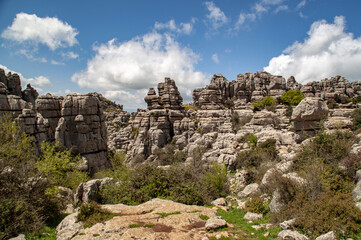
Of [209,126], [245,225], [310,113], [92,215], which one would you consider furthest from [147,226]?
[209,126]

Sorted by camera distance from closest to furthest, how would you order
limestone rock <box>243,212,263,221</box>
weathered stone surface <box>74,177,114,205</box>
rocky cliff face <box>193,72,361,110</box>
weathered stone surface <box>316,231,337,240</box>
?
weathered stone surface <box>316,231,337,240</box> < limestone rock <box>243,212,263,221</box> < weathered stone surface <box>74,177,114,205</box> < rocky cliff face <box>193,72,361,110</box>

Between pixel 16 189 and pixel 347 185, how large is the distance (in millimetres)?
16186

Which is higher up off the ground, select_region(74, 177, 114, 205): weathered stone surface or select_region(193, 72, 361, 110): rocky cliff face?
select_region(193, 72, 361, 110): rocky cliff face

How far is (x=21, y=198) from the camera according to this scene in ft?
32.3

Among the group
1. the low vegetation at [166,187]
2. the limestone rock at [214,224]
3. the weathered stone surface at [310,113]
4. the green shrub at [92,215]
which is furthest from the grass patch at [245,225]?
the weathered stone surface at [310,113]

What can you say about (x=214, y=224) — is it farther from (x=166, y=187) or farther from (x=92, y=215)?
(x=166, y=187)

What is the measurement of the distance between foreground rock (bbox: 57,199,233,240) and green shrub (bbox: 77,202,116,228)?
0.36 meters

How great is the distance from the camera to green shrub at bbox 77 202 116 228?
370 inches

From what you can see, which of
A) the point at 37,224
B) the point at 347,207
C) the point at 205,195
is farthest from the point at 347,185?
the point at 37,224

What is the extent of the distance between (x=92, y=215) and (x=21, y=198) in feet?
11.4

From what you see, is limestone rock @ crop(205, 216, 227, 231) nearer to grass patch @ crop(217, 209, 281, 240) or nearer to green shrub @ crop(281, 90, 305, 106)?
grass patch @ crop(217, 209, 281, 240)

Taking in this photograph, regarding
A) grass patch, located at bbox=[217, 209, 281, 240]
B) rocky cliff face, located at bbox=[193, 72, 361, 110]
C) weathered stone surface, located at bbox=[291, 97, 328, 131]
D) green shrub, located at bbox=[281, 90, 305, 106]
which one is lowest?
grass patch, located at bbox=[217, 209, 281, 240]

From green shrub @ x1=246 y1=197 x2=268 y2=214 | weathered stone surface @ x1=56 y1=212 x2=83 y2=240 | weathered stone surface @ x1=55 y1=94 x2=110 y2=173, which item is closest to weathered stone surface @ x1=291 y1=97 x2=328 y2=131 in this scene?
green shrub @ x1=246 y1=197 x2=268 y2=214

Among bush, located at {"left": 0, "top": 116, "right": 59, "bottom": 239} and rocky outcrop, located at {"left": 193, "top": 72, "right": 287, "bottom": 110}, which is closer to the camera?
bush, located at {"left": 0, "top": 116, "right": 59, "bottom": 239}
